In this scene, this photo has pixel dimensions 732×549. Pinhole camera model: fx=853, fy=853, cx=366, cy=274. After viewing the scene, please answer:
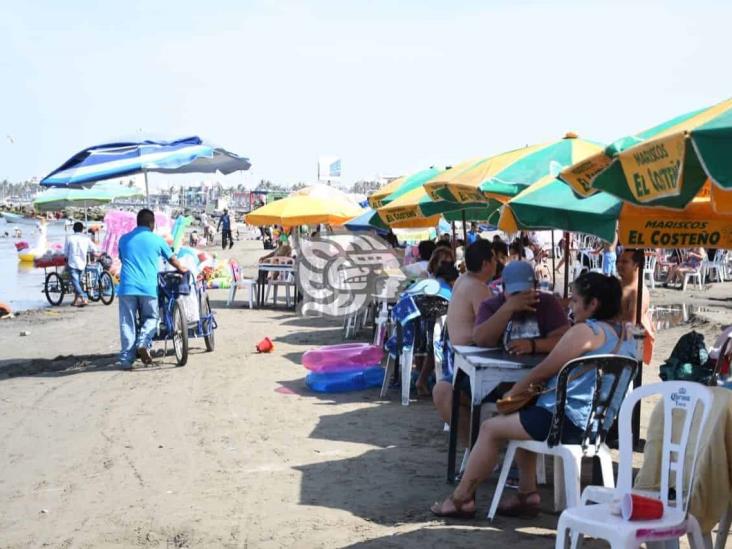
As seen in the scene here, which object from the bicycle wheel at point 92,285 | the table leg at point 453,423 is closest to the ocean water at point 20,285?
the bicycle wheel at point 92,285

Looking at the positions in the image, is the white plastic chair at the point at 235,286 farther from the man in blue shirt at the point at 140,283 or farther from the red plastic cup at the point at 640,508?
the red plastic cup at the point at 640,508

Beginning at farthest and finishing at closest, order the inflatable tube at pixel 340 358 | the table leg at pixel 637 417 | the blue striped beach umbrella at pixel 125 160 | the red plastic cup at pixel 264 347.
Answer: the red plastic cup at pixel 264 347
the blue striped beach umbrella at pixel 125 160
the inflatable tube at pixel 340 358
the table leg at pixel 637 417

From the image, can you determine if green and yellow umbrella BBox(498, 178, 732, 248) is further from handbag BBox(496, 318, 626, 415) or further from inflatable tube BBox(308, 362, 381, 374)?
inflatable tube BBox(308, 362, 381, 374)

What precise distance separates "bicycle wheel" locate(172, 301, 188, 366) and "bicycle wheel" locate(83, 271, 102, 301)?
29.8 ft

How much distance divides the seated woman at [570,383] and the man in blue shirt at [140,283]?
6.05 meters

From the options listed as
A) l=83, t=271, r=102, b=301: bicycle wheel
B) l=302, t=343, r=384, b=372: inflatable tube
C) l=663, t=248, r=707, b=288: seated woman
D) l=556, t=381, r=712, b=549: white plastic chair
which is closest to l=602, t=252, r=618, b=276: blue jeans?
l=663, t=248, r=707, b=288: seated woman

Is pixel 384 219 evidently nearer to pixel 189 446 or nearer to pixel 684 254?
pixel 189 446

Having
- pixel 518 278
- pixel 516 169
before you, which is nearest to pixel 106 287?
pixel 516 169

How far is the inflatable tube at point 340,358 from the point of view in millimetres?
9070

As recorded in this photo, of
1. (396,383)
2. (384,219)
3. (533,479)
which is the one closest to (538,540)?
(533,479)

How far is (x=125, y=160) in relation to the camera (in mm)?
11062

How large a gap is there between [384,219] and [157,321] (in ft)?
9.94

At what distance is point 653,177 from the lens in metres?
3.68

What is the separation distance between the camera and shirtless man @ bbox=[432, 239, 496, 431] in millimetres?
5707
